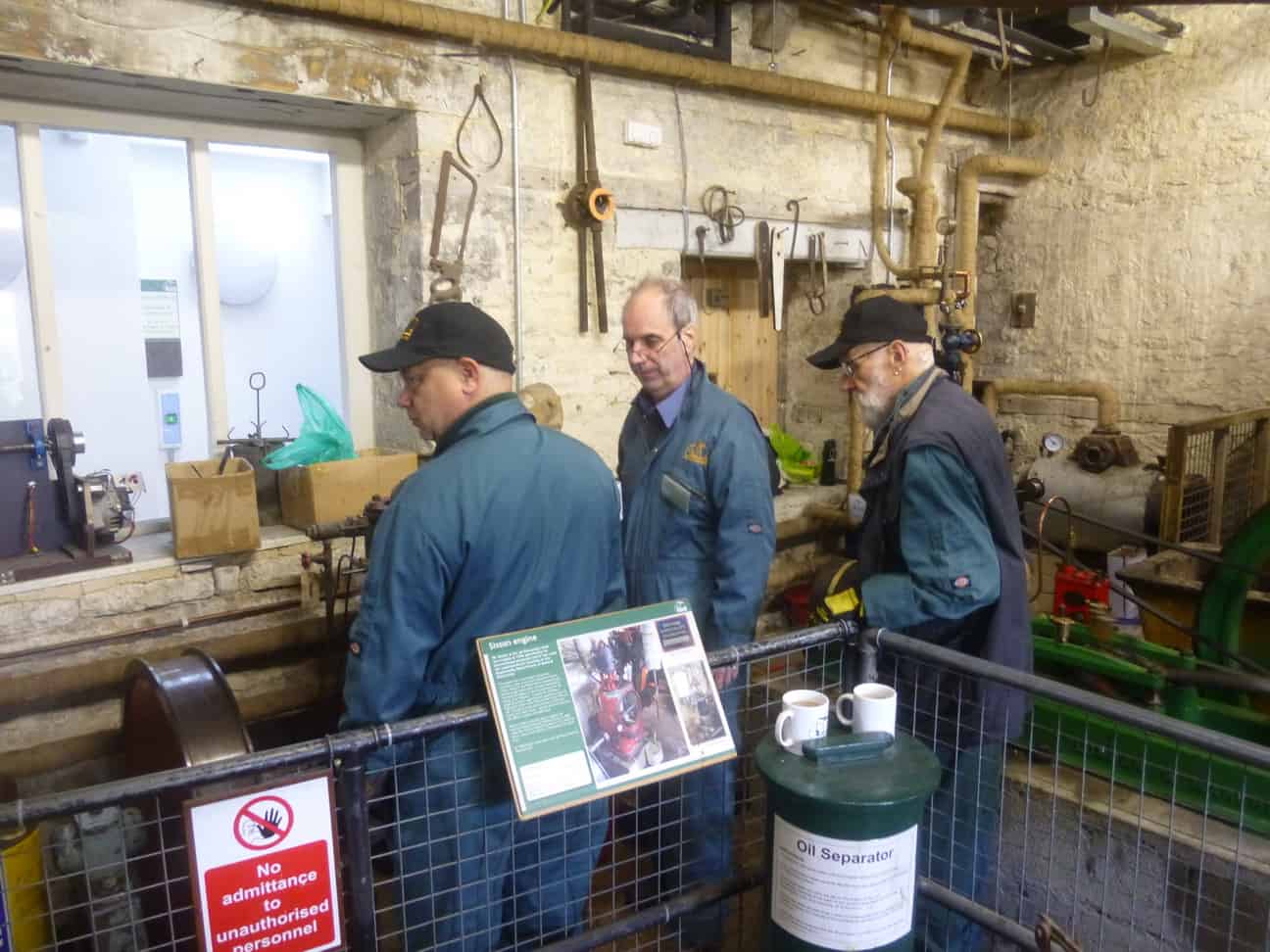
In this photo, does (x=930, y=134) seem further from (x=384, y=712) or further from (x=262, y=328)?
(x=384, y=712)

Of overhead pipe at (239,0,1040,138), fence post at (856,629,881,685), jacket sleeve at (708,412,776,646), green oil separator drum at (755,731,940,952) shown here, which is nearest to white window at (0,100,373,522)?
overhead pipe at (239,0,1040,138)

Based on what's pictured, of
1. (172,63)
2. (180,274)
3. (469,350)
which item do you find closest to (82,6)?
(172,63)

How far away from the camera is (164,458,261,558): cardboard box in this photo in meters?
3.05

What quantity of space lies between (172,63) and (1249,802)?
3.72 metres

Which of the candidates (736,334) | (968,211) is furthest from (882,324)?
(968,211)

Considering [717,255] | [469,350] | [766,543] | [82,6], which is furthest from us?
[717,255]

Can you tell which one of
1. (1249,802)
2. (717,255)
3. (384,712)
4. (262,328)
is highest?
(717,255)

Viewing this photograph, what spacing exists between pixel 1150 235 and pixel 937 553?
158 inches

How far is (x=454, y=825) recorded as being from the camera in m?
1.71

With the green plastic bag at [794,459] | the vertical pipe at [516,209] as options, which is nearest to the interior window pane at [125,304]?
the vertical pipe at [516,209]

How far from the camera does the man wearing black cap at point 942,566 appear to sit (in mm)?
2037

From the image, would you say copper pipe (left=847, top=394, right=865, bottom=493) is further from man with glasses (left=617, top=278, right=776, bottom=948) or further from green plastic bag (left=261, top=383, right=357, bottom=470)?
green plastic bag (left=261, top=383, right=357, bottom=470)

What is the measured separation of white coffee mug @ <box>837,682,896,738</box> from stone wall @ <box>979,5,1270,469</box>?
4.24 m

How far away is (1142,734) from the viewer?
253cm
